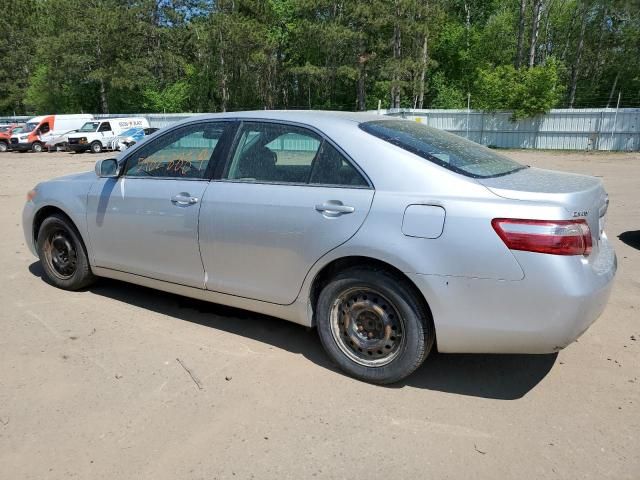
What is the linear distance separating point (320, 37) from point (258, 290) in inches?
1442

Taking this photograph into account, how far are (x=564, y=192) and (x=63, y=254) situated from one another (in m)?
4.31

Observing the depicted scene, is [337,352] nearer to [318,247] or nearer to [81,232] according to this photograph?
[318,247]

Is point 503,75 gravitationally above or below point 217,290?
above

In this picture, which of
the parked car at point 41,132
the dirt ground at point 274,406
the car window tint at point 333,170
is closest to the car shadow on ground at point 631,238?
the dirt ground at point 274,406

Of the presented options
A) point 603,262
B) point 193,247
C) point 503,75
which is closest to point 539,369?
point 603,262

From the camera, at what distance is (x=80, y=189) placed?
4586 mm

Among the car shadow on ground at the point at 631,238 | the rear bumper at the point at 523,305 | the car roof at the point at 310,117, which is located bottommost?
the car shadow on ground at the point at 631,238

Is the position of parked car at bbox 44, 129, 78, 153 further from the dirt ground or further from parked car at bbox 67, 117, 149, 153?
the dirt ground

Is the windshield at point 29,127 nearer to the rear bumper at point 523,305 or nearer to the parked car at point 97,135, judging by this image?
the parked car at point 97,135

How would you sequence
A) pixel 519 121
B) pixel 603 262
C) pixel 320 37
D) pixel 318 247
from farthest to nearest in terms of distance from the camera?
1. pixel 320 37
2. pixel 519 121
3. pixel 318 247
4. pixel 603 262

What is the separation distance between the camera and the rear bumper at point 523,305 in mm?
2715

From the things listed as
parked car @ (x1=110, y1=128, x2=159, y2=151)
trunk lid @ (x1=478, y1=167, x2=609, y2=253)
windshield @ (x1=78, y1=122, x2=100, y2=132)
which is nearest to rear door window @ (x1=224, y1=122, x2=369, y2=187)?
trunk lid @ (x1=478, y1=167, x2=609, y2=253)

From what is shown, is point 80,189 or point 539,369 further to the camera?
point 80,189

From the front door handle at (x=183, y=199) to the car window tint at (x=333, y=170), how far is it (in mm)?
967
